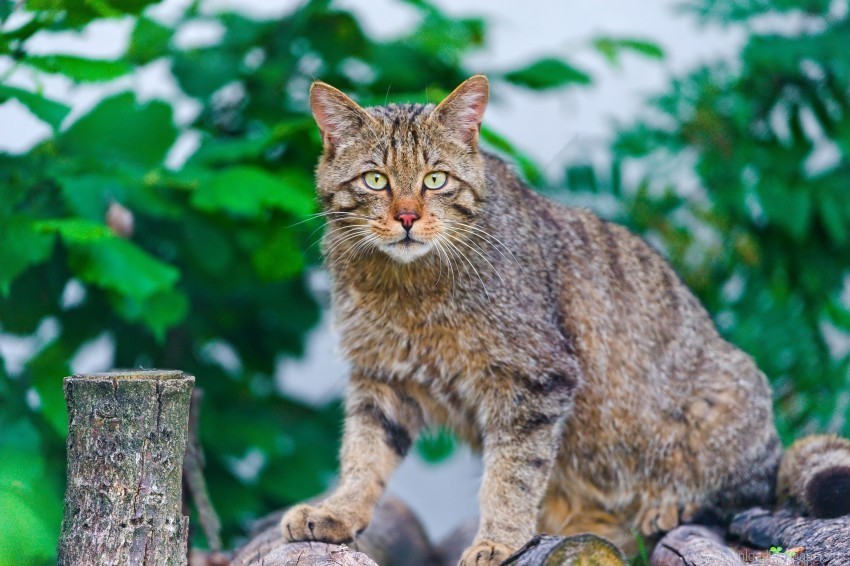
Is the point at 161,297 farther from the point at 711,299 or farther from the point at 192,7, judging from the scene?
the point at 711,299

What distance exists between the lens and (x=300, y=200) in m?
3.98

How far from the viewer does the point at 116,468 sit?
2.46 meters

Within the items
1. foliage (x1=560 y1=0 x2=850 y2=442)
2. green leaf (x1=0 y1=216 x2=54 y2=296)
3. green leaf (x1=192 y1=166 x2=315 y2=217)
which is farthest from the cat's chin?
foliage (x1=560 y1=0 x2=850 y2=442)

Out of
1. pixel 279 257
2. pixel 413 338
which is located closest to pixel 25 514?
pixel 413 338

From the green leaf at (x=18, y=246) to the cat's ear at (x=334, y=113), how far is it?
114cm

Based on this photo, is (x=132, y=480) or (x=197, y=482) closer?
(x=132, y=480)

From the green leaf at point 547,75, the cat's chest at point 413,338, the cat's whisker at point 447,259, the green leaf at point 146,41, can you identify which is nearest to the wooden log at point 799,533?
the cat's chest at point 413,338

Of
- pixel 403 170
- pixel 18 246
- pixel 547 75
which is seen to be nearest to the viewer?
pixel 403 170

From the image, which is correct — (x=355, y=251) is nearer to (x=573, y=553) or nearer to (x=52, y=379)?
(x=573, y=553)

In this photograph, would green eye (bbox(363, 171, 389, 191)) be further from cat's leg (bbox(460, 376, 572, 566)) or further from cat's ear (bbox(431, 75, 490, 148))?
cat's leg (bbox(460, 376, 572, 566))

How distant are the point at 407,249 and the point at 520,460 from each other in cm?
81

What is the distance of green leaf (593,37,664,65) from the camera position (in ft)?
15.5

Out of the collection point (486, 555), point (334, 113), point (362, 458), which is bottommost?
point (362, 458)

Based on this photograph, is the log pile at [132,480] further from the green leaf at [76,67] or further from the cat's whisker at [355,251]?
the green leaf at [76,67]
